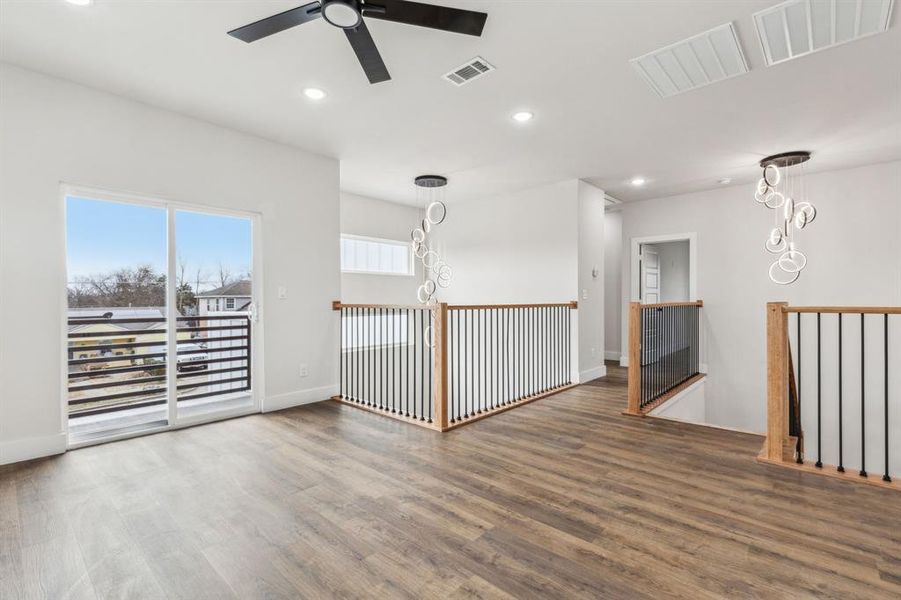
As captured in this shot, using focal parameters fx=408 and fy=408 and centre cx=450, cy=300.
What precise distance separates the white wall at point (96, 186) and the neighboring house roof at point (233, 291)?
20 cm

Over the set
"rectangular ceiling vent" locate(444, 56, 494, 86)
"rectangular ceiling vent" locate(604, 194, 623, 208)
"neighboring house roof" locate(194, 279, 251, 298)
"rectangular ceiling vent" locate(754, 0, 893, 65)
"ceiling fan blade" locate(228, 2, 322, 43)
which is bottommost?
"neighboring house roof" locate(194, 279, 251, 298)

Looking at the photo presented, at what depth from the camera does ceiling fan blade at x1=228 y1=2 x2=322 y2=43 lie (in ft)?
6.70

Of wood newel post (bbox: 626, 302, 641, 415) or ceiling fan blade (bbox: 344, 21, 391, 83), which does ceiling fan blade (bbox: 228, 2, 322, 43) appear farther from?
wood newel post (bbox: 626, 302, 641, 415)

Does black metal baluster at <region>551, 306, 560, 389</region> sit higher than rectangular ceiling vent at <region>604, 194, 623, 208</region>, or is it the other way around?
rectangular ceiling vent at <region>604, 194, 623, 208</region>

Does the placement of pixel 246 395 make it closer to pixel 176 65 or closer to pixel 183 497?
pixel 183 497

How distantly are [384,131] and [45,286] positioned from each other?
298cm

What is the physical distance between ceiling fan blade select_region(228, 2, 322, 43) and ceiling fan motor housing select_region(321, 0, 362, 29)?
0.16ft

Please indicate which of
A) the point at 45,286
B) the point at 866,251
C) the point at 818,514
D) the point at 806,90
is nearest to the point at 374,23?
the point at 45,286

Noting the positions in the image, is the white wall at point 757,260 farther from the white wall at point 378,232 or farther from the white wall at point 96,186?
the white wall at point 96,186

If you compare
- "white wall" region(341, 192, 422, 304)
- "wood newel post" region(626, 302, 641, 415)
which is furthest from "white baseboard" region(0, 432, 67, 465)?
"wood newel post" region(626, 302, 641, 415)

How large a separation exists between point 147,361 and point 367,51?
10.2ft

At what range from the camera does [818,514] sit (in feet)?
7.04

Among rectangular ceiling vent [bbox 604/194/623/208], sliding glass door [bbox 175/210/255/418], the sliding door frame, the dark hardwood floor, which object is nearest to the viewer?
the dark hardwood floor

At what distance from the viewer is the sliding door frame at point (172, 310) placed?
3094 mm
